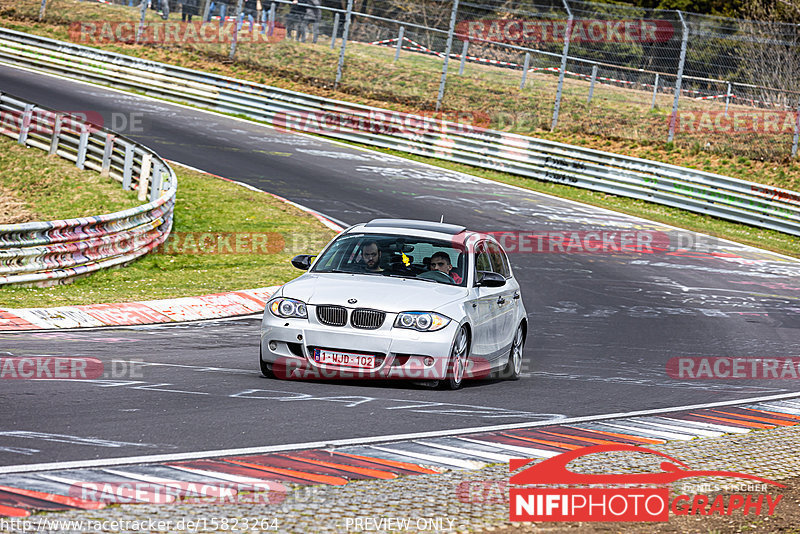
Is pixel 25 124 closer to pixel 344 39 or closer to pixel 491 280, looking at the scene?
pixel 344 39

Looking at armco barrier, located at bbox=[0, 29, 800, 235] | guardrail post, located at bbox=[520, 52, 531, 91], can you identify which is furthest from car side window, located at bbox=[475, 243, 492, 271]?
guardrail post, located at bbox=[520, 52, 531, 91]

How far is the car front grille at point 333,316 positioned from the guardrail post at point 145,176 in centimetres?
1284

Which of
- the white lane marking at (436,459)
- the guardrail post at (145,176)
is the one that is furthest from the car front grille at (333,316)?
the guardrail post at (145,176)

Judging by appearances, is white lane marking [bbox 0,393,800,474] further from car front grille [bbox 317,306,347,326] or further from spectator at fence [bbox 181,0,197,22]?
spectator at fence [bbox 181,0,197,22]

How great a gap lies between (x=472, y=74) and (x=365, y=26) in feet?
13.7

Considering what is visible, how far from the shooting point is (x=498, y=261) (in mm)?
11289

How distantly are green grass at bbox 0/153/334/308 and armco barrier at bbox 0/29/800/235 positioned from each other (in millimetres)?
8755

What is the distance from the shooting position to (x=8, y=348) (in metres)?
10.1

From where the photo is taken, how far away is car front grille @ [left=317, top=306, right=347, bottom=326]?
9023 millimetres

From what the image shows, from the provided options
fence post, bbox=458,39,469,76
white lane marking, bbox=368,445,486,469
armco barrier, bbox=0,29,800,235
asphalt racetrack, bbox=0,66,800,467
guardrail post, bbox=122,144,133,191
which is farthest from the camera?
fence post, bbox=458,39,469,76

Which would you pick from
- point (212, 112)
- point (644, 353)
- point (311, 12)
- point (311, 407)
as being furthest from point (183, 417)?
point (311, 12)

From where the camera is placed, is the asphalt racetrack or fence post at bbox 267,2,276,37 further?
fence post at bbox 267,2,276,37

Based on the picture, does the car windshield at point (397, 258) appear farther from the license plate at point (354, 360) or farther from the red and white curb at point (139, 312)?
the red and white curb at point (139, 312)

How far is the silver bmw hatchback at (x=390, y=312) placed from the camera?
901 cm
